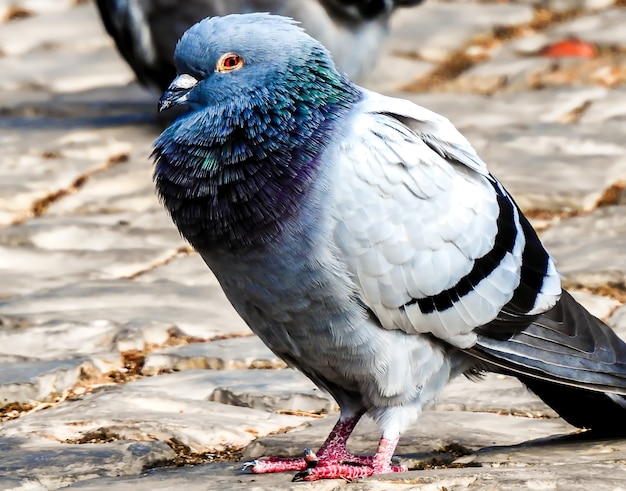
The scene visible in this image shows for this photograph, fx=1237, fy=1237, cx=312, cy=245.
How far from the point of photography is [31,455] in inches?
122

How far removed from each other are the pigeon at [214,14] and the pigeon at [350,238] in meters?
3.22

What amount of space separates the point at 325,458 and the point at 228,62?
1.02 metres

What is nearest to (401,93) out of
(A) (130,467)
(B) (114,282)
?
(B) (114,282)

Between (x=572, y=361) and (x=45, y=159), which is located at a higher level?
(x=572, y=361)

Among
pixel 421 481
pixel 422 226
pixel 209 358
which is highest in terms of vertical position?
pixel 422 226

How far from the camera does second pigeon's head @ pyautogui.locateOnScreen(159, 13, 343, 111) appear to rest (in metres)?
3.05

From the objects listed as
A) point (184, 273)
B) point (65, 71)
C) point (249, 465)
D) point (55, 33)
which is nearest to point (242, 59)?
point (249, 465)

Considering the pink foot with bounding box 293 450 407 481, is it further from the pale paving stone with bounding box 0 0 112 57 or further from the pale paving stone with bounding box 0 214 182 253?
the pale paving stone with bounding box 0 0 112 57

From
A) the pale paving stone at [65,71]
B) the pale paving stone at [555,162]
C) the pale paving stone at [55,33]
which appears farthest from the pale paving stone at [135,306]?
the pale paving stone at [55,33]

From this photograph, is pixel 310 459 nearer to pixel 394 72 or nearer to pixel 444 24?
pixel 394 72

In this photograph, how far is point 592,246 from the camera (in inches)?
190

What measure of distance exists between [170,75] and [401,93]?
143cm

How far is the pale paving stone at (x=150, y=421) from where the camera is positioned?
10.9 feet

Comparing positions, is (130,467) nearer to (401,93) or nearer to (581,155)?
(581,155)
